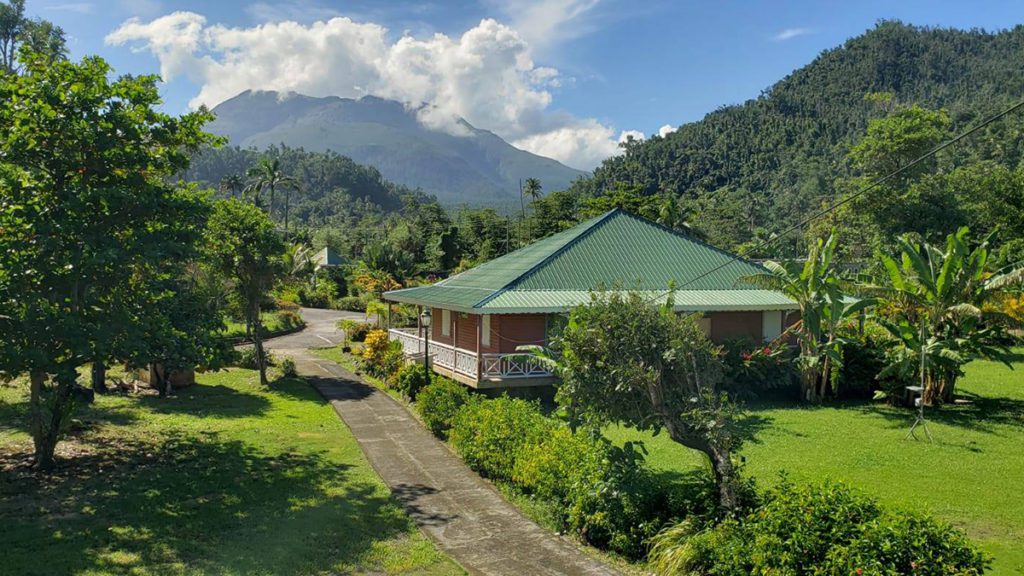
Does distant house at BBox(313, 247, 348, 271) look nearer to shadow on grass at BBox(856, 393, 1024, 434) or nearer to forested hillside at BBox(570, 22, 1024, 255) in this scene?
forested hillside at BBox(570, 22, 1024, 255)

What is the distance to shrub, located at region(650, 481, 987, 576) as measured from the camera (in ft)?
20.5

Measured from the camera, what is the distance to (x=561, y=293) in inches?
811

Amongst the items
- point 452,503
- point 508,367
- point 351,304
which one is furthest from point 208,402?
point 351,304

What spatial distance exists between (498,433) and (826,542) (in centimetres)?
667

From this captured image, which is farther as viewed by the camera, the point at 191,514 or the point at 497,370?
the point at 497,370

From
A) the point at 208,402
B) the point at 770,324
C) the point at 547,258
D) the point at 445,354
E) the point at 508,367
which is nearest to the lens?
the point at 508,367

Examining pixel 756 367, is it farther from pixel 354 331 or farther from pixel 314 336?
pixel 314 336

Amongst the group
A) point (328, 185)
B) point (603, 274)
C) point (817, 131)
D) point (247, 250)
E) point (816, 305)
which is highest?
point (817, 131)

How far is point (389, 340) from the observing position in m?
26.3

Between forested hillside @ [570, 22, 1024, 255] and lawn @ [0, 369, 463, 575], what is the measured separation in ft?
143

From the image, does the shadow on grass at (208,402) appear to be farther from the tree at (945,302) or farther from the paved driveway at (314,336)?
the tree at (945,302)

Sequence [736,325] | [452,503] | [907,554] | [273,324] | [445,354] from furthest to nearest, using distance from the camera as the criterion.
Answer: [273,324] < [736,325] < [445,354] < [452,503] < [907,554]

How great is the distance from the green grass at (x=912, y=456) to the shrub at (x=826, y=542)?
595 millimetres

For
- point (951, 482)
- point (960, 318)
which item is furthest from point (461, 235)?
point (951, 482)
